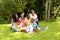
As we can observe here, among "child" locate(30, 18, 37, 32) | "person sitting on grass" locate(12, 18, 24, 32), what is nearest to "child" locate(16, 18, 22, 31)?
"person sitting on grass" locate(12, 18, 24, 32)

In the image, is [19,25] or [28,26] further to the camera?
[19,25]

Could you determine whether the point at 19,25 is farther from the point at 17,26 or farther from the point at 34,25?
the point at 34,25

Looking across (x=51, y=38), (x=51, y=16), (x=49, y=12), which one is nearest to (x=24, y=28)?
(x=51, y=38)

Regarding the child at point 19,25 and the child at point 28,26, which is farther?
the child at point 19,25

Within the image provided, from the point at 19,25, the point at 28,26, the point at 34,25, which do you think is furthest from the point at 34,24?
the point at 19,25

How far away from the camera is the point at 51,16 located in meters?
19.9

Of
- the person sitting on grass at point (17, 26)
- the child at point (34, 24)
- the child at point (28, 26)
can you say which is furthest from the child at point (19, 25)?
the child at point (34, 24)

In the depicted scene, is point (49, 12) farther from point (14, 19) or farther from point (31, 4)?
point (14, 19)

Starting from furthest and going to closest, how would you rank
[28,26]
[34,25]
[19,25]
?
[34,25] → [19,25] → [28,26]

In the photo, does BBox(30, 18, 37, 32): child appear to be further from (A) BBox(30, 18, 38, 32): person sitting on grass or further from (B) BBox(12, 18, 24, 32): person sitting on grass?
(B) BBox(12, 18, 24, 32): person sitting on grass

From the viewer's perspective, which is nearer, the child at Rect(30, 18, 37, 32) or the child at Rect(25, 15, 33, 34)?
the child at Rect(25, 15, 33, 34)

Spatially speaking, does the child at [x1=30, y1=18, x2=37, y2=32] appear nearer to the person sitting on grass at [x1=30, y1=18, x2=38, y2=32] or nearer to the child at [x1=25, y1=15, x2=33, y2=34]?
the person sitting on grass at [x1=30, y1=18, x2=38, y2=32]

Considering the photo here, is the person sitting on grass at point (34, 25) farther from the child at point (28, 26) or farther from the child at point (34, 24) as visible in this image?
the child at point (28, 26)

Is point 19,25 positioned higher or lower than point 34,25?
higher
